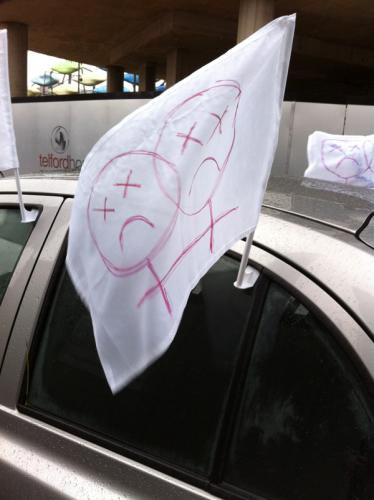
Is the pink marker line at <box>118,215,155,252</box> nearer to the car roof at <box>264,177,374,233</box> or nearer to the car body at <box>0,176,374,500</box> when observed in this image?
the car body at <box>0,176,374,500</box>

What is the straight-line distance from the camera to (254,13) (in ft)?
43.5

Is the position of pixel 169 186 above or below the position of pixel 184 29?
below

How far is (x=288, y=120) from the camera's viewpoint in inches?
431

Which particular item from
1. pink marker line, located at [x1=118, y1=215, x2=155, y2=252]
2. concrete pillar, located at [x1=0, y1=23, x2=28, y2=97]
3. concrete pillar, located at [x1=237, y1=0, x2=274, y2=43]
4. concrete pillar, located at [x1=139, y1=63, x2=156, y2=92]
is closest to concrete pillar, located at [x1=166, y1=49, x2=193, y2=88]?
concrete pillar, located at [x1=139, y1=63, x2=156, y2=92]

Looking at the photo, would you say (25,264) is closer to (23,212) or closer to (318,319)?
(23,212)

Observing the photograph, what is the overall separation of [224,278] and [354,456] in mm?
503

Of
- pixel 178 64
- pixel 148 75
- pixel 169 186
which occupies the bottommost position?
pixel 169 186

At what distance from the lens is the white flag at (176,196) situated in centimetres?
115

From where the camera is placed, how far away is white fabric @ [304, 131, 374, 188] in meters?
2.96

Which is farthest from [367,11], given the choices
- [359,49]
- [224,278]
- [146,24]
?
[224,278]

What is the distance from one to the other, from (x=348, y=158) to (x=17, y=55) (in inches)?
687

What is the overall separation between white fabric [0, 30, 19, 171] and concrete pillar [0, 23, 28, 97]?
56.6 feet

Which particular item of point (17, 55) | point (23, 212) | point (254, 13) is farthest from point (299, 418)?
point (17, 55)

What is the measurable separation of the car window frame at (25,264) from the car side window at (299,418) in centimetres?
76
